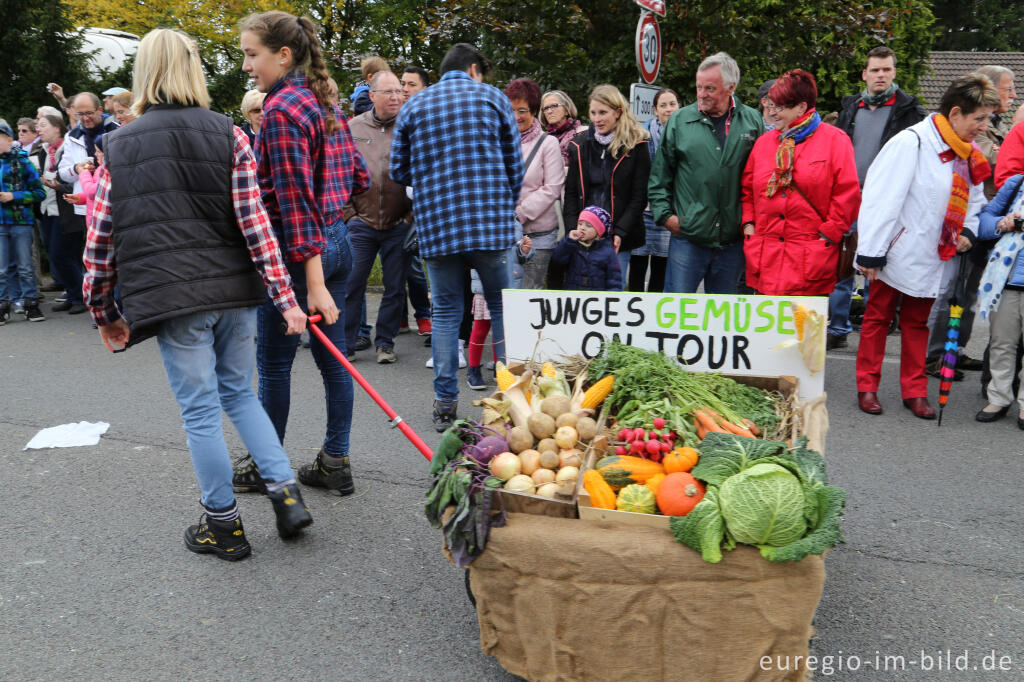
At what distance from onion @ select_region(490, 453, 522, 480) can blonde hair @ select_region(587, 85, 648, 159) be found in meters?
3.67

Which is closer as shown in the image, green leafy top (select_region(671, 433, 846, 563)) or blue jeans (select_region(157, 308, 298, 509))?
green leafy top (select_region(671, 433, 846, 563))

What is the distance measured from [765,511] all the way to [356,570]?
1868 millimetres

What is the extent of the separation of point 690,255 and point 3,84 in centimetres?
1049

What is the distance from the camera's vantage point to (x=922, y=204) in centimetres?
518

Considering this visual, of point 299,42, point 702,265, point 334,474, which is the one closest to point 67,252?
point 334,474

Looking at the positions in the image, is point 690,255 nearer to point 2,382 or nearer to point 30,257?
point 2,382

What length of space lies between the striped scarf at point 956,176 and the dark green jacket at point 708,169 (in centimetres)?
117

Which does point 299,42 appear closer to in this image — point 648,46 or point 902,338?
point 902,338

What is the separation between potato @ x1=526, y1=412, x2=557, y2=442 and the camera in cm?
312

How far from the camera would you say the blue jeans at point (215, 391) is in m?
3.29

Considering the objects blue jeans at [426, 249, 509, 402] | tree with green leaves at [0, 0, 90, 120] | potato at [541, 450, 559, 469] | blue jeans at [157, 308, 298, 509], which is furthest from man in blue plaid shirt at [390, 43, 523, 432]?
tree with green leaves at [0, 0, 90, 120]

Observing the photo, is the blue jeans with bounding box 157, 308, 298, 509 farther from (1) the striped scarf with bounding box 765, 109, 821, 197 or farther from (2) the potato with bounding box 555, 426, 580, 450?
(1) the striped scarf with bounding box 765, 109, 821, 197

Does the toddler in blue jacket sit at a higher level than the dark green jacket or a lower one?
lower

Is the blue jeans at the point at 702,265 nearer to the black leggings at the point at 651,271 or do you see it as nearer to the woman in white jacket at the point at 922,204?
the woman in white jacket at the point at 922,204
